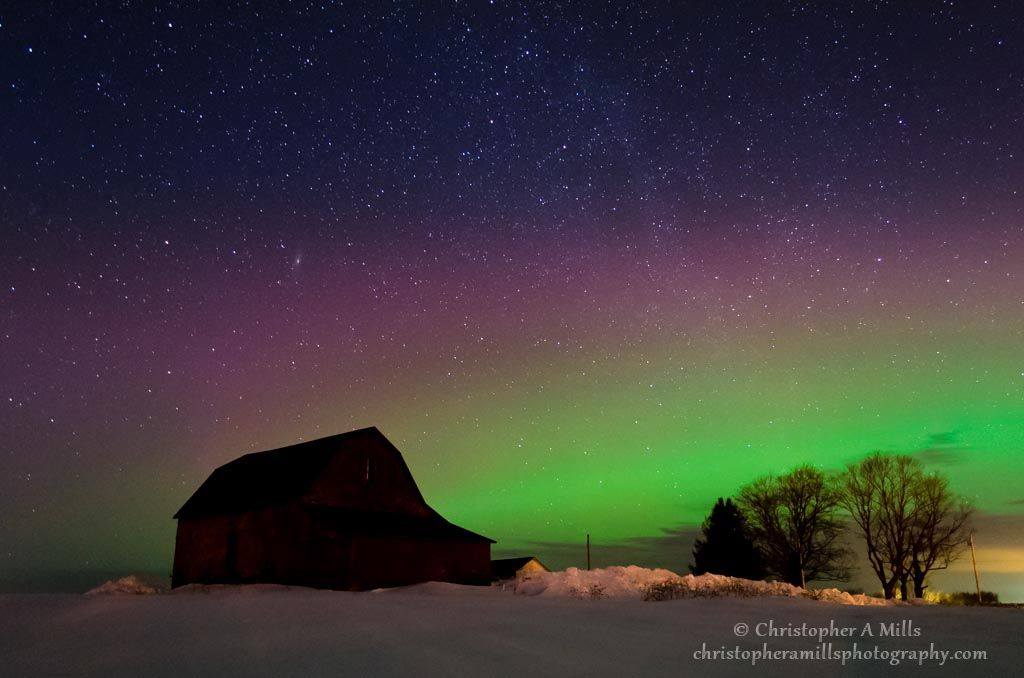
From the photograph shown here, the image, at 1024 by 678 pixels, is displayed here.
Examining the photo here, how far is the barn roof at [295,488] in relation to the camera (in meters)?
28.4

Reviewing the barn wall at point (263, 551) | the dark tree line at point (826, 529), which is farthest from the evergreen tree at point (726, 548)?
the barn wall at point (263, 551)

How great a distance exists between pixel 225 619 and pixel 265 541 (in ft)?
72.9

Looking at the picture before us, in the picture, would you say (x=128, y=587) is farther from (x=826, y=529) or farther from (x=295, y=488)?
(x=826, y=529)

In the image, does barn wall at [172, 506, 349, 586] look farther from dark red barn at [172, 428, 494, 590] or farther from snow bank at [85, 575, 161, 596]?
snow bank at [85, 575, 161, 596]

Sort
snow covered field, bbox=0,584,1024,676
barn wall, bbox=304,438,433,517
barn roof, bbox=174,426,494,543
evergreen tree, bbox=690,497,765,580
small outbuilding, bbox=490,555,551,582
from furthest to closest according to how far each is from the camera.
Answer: small outbuilding, bbox=490,555,551,582 < evergreen tree, bbox=690,497,765,580 < barn wall, bbox=304,438,433,517 < barn roof, bbox=174,426,494,543 < snow covered field, bbox=0,584,1024,676

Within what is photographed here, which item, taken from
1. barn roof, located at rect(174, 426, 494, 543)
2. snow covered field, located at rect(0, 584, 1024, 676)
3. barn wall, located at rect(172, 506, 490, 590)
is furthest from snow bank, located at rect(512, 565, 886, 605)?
barn roof, located at rect(174, 426, 494, 543)

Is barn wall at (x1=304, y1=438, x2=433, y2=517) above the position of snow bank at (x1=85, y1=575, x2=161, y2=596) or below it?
above

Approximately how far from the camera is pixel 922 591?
40594 millimetres

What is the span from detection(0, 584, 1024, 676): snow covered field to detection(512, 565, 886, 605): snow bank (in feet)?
19.5

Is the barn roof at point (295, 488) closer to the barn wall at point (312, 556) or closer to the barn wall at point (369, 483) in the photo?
the barn wall at point (369, 483)

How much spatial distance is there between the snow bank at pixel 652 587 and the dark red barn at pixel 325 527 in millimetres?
6532

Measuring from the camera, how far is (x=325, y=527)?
26422mm

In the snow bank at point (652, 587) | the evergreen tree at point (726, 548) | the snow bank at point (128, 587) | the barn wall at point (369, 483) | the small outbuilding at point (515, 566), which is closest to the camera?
the snow bank at point (652, 587)

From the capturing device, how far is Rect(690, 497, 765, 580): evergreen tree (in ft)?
129
